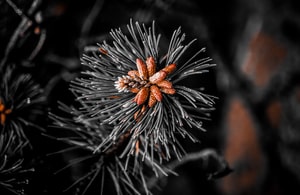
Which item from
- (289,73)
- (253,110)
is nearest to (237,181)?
(253,110)

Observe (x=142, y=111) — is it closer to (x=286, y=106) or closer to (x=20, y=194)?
(x=20, y=194)

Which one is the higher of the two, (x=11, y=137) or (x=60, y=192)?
(x=11, y=137)

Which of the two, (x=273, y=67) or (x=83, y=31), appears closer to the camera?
(x=83, y=31)

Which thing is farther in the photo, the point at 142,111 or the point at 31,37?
the point at 31,37

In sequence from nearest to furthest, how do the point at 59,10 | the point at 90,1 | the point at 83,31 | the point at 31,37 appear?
the point at 31,37
the point at 83,31
the point at 59,10
the point at 90,1

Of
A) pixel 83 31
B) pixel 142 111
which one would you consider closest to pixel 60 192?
pixel 142 111

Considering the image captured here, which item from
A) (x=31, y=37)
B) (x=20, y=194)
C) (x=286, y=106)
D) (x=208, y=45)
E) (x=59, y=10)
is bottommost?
(x=286, y=106)

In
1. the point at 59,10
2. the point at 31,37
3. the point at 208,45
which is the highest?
the point at 59,10

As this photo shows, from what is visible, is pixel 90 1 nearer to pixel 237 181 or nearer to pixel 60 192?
pixel 60 192

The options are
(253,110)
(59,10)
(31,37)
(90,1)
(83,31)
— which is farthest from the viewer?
(253,110)
